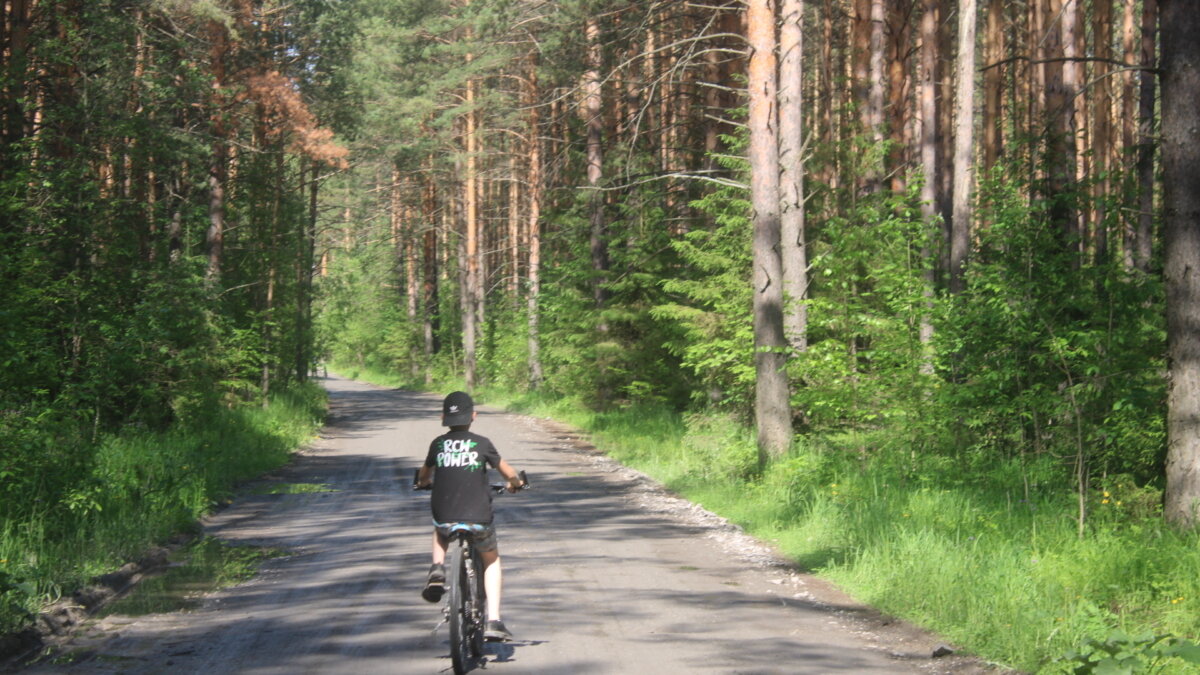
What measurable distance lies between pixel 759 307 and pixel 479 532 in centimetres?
875

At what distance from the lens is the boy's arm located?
759cm

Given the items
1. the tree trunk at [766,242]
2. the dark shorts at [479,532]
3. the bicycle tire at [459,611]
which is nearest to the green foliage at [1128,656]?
the bicycle tire at [459,611]

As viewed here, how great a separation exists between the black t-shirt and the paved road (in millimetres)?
947

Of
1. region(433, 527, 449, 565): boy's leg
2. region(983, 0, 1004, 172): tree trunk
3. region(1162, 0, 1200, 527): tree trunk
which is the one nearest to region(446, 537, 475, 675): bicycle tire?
region(433, 527, 449, 565): boy's leg

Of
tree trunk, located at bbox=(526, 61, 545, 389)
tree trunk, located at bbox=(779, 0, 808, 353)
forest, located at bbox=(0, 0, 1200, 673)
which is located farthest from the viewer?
tree trunk, located at bbox=(526, 61, 545, 389)

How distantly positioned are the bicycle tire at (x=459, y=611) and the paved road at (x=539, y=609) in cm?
25

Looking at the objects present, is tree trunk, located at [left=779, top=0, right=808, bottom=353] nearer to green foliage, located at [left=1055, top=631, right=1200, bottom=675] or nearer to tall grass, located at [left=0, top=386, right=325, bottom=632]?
tall grass, located at [left=0, top=386, right=325, bottom=632]

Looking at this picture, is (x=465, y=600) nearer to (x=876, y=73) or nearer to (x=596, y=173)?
(x=876, y=73)

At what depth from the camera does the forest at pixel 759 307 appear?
Answer: 8.85 metres

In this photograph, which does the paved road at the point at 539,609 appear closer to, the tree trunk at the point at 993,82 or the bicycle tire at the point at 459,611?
the bicycle tire at the point at 459,611

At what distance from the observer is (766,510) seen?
13047mm

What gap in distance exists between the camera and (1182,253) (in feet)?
28.8

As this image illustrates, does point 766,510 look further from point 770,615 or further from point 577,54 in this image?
point 577,54

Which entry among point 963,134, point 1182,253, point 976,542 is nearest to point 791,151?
point 963,134
